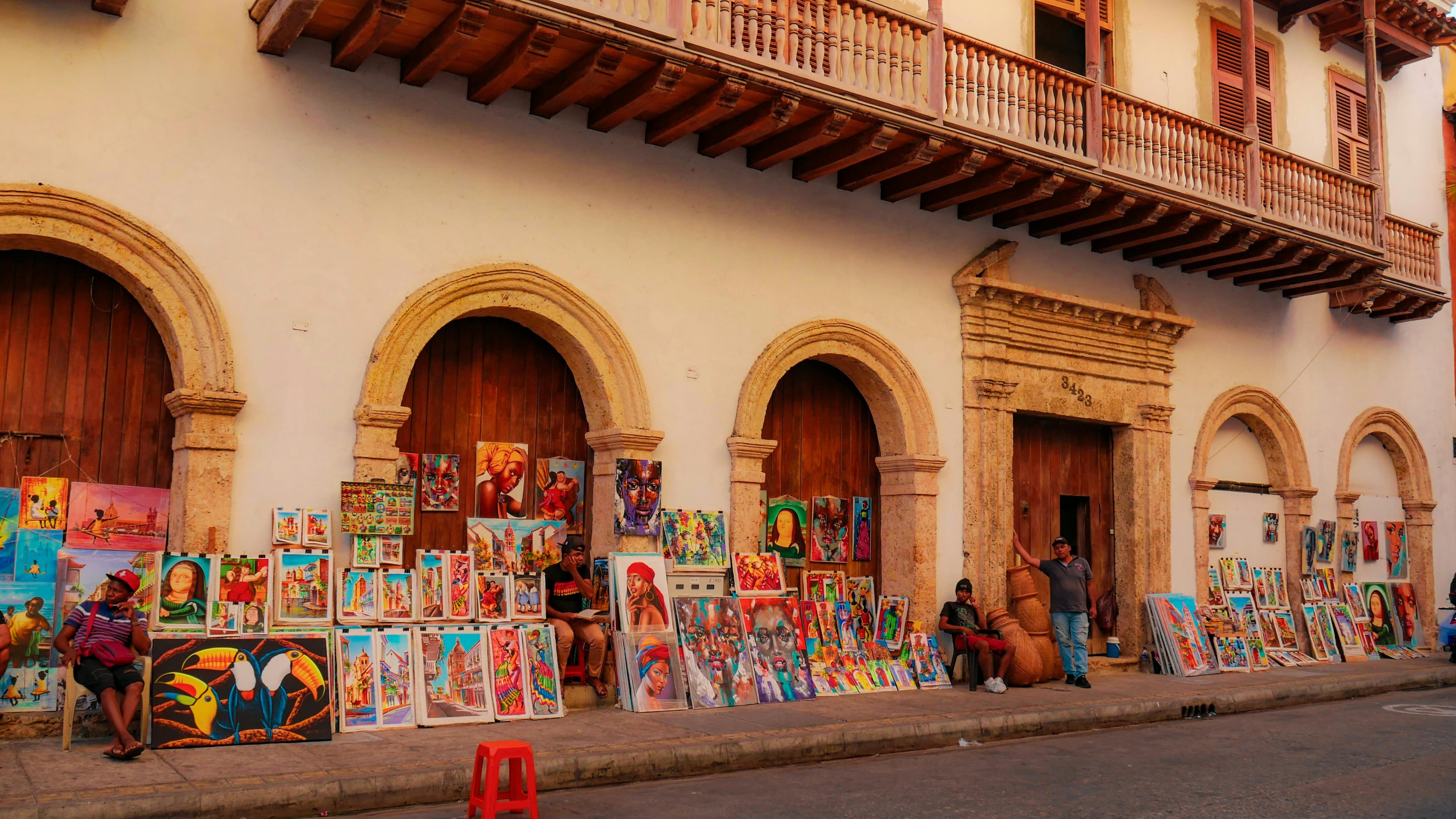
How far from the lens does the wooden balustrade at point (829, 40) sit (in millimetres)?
9156

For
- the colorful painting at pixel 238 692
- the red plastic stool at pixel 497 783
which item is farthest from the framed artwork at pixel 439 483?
the red plastic stool at pixel 497 783

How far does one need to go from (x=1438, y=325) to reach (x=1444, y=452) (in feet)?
6.16

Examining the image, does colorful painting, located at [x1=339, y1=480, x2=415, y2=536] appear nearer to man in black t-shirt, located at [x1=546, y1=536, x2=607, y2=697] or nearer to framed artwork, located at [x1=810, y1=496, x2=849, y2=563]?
man in black t-shirt, located at [x1=546, y1=536, x2=607, y2=697]

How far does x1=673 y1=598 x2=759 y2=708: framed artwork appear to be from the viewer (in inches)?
375

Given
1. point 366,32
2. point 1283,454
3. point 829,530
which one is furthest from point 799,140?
point 1283,454

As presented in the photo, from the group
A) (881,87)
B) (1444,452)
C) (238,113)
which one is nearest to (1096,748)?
(881,87)

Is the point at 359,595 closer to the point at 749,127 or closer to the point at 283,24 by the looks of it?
the point at 283,24

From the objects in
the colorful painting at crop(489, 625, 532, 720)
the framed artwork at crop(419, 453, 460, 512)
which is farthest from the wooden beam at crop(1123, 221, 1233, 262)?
the colorful painting at crop(489, 625, 532, 720)

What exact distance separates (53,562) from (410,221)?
3.34 m

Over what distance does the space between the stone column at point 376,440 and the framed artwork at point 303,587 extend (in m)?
0.66

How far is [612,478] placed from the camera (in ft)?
32.1

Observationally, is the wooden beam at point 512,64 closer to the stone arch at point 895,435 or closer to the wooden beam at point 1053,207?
the stone arch at point 895,435

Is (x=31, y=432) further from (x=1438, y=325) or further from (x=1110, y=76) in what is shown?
(x=1438, y=325)

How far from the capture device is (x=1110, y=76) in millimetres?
13328
